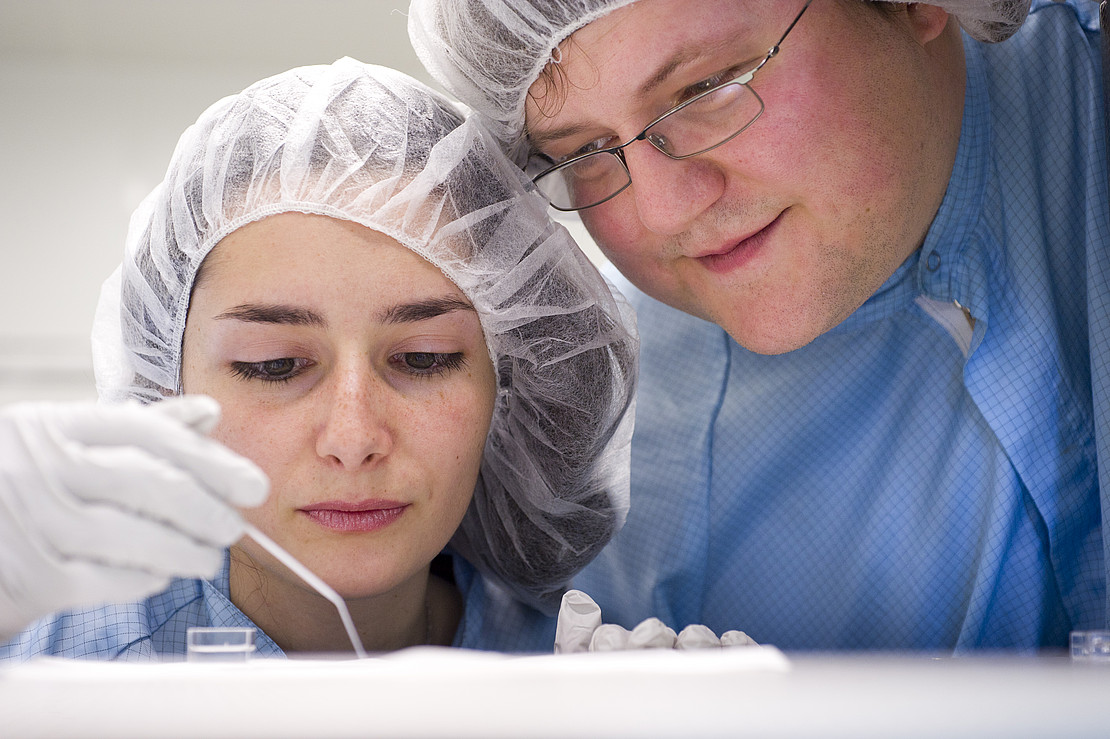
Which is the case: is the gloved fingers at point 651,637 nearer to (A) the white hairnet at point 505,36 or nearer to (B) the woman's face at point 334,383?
(B) the woman's face at point 334,383

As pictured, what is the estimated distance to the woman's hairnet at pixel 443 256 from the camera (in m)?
1.09

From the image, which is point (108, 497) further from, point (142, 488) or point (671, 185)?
point (671, 185)

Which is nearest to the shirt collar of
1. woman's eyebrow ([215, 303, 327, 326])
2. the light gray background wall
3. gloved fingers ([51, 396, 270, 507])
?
woman's eyebrow ([215, 303, 327, 326])

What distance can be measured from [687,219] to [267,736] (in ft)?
2.64

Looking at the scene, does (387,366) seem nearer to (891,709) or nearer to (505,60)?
(505,60)

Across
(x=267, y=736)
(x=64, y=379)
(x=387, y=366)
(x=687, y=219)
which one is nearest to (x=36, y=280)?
(x=64, y=379)

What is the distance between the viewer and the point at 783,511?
4.61 feet

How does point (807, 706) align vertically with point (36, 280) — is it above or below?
below

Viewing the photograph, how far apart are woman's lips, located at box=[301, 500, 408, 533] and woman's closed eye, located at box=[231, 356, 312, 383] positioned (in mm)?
151

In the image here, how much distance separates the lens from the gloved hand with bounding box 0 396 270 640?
637mm

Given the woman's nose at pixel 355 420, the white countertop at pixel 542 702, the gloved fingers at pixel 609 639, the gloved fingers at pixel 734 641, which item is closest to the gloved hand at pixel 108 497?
the white countertop at pixel 542 702

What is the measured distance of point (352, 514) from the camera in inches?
41.9

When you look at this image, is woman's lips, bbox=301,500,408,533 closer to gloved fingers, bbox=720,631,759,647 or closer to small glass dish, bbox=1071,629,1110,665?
gloved fingers, bbox=720,631,759,647

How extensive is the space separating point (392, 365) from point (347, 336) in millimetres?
73
